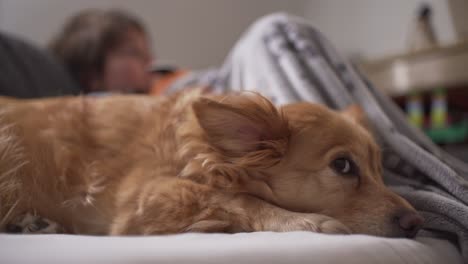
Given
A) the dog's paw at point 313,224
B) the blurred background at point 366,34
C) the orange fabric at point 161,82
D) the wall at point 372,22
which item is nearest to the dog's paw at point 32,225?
the dog's paw at point 313,224

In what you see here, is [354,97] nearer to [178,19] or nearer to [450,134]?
[450,134]

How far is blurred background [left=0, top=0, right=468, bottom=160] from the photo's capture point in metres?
3.29

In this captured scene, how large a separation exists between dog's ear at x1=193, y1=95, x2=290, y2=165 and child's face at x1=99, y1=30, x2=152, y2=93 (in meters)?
1.76

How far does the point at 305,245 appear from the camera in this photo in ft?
2.22

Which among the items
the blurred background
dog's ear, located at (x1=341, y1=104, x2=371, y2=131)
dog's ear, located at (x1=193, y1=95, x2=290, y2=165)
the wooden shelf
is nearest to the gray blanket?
dog's ear, located at (x1=341, y1=104, x2=371, y2=131)

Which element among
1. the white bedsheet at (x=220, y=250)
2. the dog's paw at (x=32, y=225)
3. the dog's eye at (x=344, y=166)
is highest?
the white bedsheet at (x=220, y=250)

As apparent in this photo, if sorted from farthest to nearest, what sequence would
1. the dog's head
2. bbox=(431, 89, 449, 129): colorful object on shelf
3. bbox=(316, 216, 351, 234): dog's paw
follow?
1. bbox=(431, 89, 449, 129): colorful object on shelf
2. the dog's head
3. bbox=(316, 216, 351, 234): dog's paw

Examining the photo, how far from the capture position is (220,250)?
24.4 inches

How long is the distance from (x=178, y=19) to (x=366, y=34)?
2246 mm

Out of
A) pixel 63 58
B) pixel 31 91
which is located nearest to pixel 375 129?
pixel 31 91

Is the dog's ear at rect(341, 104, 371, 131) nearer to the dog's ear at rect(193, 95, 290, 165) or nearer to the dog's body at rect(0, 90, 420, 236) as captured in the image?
the dog's body at rect(0, 90, 420, 236)

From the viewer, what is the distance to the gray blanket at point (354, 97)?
3.21 ft

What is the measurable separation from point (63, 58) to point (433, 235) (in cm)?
259

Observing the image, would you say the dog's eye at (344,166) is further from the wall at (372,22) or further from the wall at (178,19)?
the wall at (178,19)
